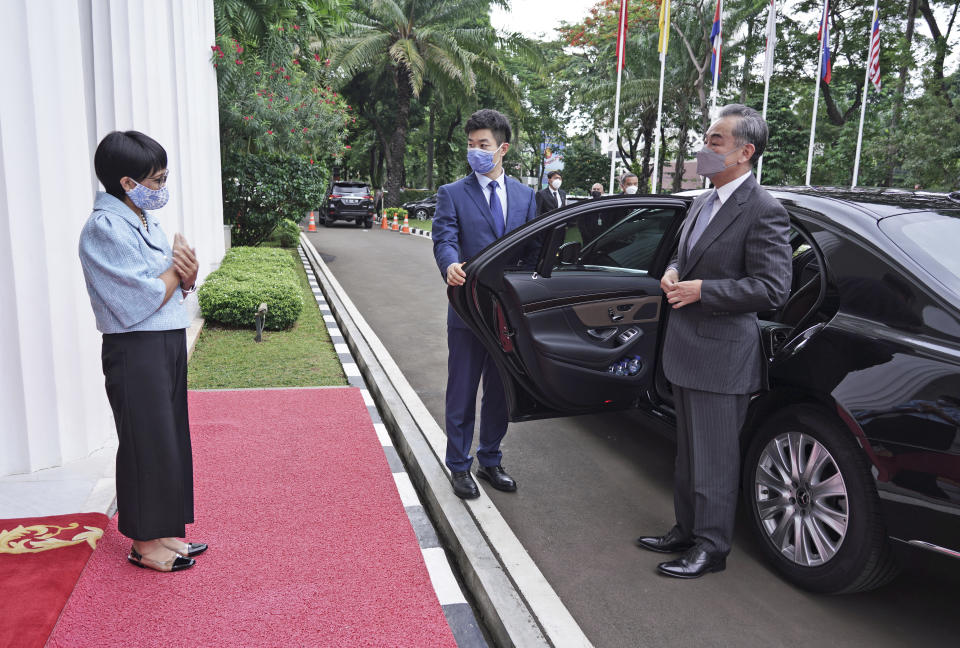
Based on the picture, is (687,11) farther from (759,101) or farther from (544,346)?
(544,346)

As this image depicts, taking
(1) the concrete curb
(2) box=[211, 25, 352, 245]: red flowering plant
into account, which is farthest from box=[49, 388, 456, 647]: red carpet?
(2) box=[211, 25, 352, 245]: red flowering plant

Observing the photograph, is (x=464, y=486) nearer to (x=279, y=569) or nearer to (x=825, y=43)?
(x=279, y=569)

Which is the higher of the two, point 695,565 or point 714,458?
point 714,458

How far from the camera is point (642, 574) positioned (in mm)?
3152

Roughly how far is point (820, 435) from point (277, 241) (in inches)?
656

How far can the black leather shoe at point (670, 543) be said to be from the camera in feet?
10.9

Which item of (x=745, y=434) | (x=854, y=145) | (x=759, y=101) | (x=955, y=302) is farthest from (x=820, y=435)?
(x=759, y=101)

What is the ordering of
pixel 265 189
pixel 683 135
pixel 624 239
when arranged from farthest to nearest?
pixel 683 135 < pixel 265 189 < pixel 624 239

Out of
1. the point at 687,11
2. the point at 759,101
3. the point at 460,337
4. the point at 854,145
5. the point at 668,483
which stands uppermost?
the point at 687,11

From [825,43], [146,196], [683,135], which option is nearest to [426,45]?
[825,43]

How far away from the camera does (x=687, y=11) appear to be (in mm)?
29328

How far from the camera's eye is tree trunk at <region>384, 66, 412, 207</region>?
28109 millimetres

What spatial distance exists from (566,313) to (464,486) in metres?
1.07

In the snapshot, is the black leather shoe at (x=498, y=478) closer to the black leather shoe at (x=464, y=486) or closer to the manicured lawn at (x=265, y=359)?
the black leather shoe at (x=464, y=486)
